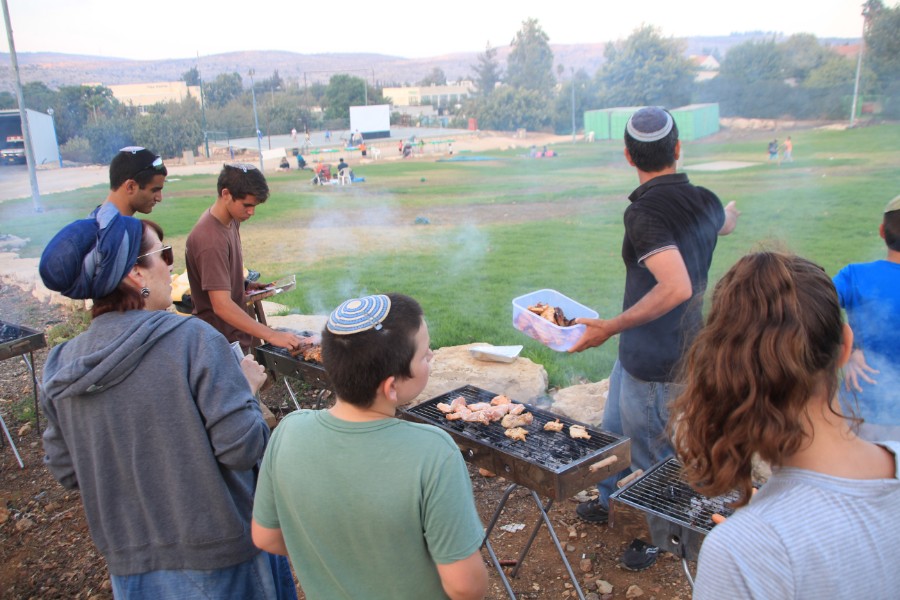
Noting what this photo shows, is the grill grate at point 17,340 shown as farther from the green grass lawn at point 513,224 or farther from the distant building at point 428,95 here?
the distant building at point 428,95

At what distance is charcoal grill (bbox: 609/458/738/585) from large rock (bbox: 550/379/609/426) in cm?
175

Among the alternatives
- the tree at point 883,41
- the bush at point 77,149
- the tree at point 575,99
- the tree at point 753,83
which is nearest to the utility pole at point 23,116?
the bush at point 77,149

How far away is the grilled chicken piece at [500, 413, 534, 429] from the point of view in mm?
2975

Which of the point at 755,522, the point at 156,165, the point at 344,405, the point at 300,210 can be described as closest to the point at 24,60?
the point at 300,210

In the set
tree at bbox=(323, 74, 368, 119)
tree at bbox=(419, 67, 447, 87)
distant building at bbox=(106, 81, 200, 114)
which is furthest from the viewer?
tree at bbox=(419, 67, 447, 87)

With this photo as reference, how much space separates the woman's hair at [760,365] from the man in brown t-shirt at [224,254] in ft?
9.73

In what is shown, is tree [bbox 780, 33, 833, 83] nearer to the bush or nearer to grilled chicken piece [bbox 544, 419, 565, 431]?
grilled chicken piece [bbox 544, 419, 565, 431]

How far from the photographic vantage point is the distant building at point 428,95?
63.0ft

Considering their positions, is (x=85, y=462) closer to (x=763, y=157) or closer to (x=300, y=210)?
(x=763, y=157)

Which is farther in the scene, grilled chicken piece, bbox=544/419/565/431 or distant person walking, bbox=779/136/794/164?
distant person walking, bbox=779/136/794/164

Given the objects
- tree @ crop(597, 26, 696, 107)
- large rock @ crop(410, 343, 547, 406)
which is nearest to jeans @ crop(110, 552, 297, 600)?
large rock @ crop(410, 343, 547, 406)

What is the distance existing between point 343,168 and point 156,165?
1571 centimetres

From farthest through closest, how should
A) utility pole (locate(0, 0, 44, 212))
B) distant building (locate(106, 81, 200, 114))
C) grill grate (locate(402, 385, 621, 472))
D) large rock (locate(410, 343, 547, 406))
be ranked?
distant building (locate(106, 81, 200, 114))
utility pole (locate(0, 0, 44, 212))
large rock (locate(410, 343, 547, 406))
grill grate (locate(402, 385, 621, 472))

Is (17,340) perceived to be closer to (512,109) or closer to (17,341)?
(17,341)
